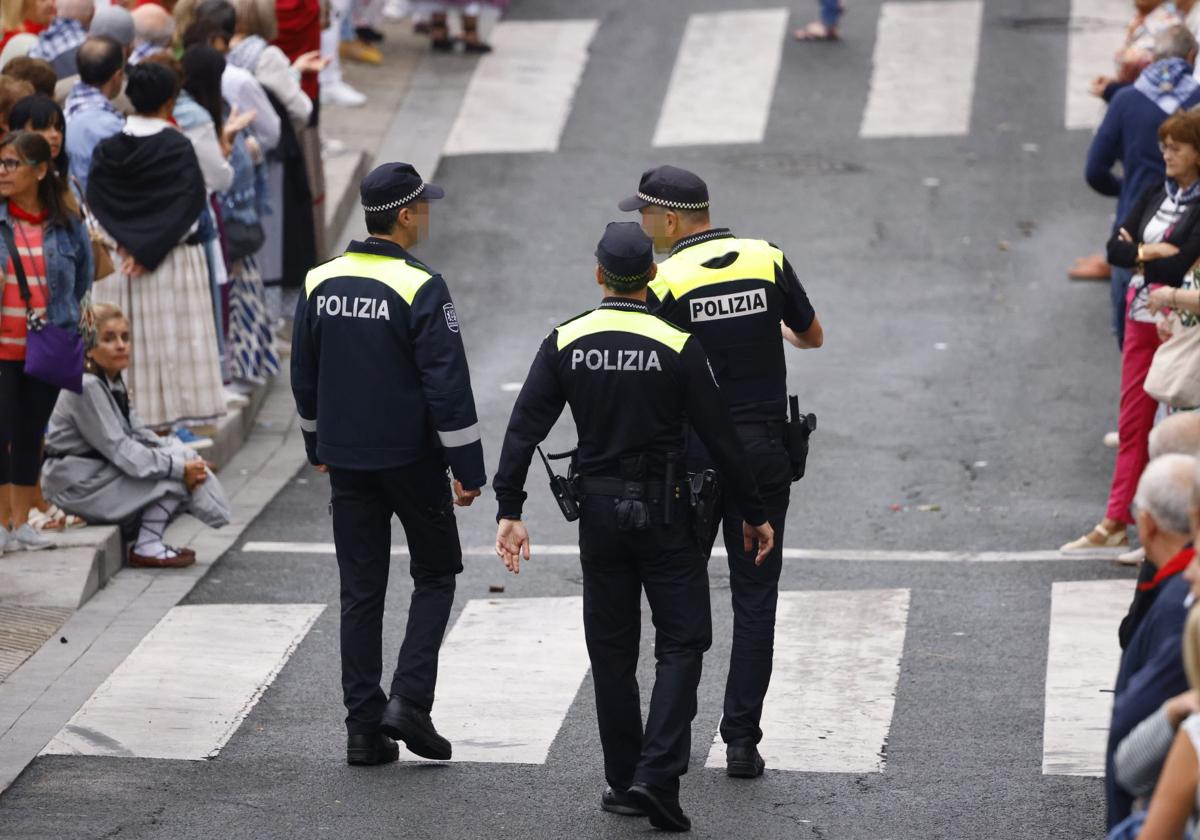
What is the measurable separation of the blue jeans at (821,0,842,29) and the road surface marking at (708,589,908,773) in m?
10.6

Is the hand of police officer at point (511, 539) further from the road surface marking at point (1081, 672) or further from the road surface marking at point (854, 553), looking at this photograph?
the road surface marking at point (854, 553)

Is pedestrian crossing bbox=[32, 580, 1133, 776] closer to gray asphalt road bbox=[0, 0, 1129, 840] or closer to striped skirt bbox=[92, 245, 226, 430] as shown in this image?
gray asphalt road bbox=[0, 0, 1129, 840]

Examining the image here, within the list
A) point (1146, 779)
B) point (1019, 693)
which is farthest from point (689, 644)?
point (1146, 779)

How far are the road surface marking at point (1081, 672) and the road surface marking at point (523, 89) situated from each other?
9.09m

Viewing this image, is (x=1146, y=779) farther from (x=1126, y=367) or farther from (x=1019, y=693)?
(x=1126, y=367)

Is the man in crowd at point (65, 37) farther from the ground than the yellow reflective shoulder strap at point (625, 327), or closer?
closer

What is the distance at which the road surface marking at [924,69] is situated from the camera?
17.8 meters

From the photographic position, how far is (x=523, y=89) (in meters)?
18.8

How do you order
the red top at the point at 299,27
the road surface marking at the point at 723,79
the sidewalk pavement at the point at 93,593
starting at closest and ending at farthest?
the sidewalk pavement at the point at 93,593, the red top at the point at 299,27, the road surface marking at the point at 723,79

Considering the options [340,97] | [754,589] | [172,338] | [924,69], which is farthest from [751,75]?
[754,589]

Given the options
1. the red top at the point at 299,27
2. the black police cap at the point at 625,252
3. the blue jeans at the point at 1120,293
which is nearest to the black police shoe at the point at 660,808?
the black police cap at the point at 625,252

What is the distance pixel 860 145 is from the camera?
17.4 metres

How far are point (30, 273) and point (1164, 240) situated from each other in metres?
5.08

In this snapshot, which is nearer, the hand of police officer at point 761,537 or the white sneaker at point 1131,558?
the hand of police officer at point 761,537
